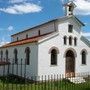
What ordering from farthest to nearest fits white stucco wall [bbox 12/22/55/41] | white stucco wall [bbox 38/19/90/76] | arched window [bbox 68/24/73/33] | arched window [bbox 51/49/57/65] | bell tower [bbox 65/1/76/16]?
bell tower [bbox 65/1/76/16] → white stucco wall [bbox 12/22/55/41] → arched window [bbox 68/24/73/33] → arched window [bbox 51/49/57/65] → white stucco wall [bbox 38/19/90/76]

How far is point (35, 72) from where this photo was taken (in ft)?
85.9

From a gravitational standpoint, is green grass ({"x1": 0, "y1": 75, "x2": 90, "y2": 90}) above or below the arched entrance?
below

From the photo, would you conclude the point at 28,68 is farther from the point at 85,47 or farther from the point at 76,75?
the point at 85,47

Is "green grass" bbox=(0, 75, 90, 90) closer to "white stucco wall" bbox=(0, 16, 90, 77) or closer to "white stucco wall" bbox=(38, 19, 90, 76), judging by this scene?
"white stucco wall" bbox=(0, 16, 90, 77)

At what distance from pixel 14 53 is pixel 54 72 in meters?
7.16

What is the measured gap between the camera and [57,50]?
90.5ft

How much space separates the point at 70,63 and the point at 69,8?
21.8ft

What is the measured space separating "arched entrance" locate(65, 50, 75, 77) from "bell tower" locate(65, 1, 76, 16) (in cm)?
454

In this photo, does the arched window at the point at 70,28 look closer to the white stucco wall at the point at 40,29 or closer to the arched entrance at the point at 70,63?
the white stucco wall at the point at 40,29

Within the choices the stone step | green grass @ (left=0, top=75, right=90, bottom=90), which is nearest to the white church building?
the stone step

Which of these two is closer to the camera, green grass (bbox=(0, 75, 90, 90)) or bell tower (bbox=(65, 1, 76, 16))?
green grass (bbox=(0, 75, 90, 90))

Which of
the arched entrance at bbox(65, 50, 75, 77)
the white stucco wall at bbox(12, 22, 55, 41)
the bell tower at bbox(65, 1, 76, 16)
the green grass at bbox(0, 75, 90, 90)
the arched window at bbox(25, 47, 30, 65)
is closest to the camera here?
the green grass at bbox(0, 75, 90, 90)

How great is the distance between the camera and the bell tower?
3025 cm

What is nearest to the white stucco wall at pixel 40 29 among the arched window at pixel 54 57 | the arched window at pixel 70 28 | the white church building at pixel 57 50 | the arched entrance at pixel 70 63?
the white church building at pixel 57 50
